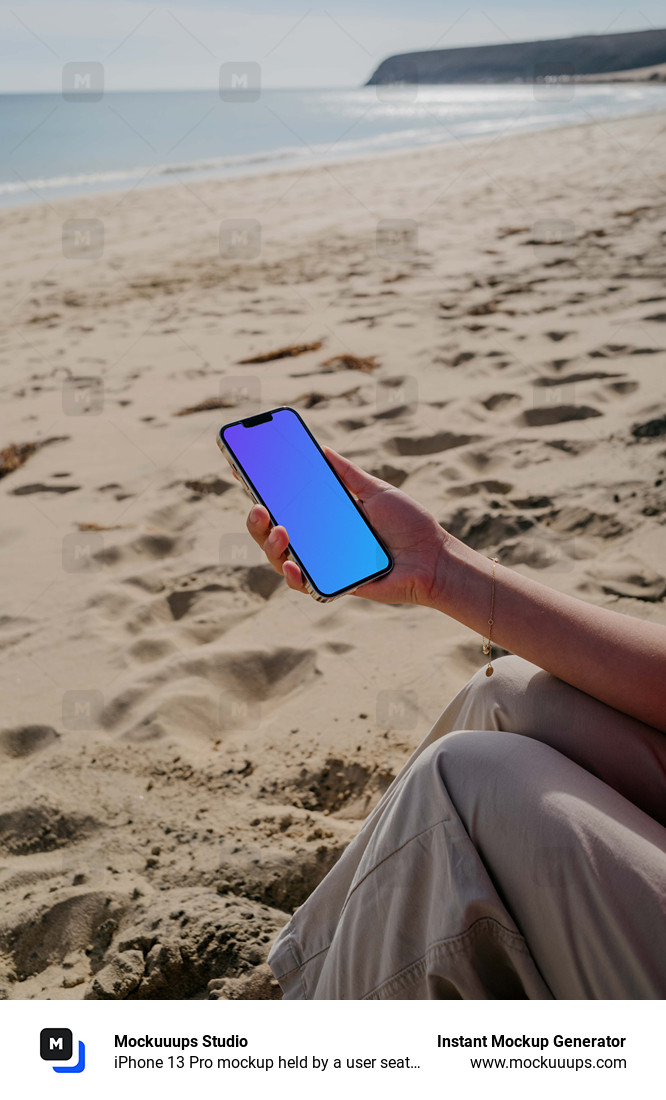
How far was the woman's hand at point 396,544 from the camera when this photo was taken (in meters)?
1.53

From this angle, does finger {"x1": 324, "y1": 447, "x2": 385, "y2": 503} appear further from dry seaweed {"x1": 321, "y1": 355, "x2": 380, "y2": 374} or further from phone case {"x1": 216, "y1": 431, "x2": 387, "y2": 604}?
dry seaweed {"x1": 321, "y1": 355, "x2": 380, "y2": 374}

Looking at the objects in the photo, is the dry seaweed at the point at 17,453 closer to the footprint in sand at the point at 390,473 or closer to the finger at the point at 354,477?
the footprint in sand at the point at 390,473

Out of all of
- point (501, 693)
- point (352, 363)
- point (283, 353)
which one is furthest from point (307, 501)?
point (283, 353)

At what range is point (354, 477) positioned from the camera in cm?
169

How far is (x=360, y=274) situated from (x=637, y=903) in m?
5.63

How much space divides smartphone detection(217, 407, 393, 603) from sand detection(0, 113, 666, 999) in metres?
0.62

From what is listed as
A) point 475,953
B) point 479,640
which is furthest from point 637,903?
point 479,640

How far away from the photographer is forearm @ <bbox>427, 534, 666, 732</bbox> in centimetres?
123

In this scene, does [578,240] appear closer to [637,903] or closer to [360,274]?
[360,274]

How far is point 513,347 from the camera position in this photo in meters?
4.15

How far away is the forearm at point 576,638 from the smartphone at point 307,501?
0.23 meters

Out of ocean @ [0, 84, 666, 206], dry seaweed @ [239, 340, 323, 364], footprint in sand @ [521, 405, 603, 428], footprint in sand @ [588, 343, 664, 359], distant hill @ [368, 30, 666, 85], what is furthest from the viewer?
distant hill @ [368, 30, 666, 85]

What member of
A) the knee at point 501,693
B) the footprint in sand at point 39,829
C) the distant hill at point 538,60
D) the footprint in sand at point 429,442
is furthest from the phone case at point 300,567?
the distant hill at point 538,60

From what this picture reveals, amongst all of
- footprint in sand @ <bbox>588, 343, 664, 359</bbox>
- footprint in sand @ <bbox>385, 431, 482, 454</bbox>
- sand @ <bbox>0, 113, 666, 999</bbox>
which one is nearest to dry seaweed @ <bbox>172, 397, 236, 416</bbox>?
sand @ <bbox>0, 113, 666, 999</bbox>
